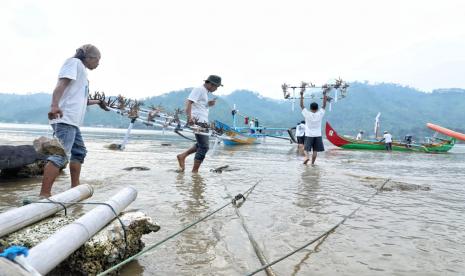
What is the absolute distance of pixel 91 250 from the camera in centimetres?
219

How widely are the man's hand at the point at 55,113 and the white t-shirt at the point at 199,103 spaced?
3.17 metres

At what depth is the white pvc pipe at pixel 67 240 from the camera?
1.65m

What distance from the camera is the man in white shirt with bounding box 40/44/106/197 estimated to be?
3.95 meters

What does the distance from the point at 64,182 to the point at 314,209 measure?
376cm

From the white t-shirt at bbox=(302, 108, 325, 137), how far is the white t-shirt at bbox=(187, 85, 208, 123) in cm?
407

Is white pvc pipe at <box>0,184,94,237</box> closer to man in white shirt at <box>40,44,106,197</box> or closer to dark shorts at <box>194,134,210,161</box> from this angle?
man in white shirt at <box>40,44,106,197</box>

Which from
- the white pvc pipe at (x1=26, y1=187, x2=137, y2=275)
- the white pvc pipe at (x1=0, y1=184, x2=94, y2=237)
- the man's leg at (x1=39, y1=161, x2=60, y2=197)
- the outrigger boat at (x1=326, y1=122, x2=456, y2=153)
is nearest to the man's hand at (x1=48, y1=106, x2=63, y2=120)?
the man's leg at (x1=39, y1=161, x2=60, y2=197)

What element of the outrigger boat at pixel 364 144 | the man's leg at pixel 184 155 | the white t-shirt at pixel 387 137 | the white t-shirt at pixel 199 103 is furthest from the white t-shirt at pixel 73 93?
the white t-shirt at pixel 387 137

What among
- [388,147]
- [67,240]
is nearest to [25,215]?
[67,240]

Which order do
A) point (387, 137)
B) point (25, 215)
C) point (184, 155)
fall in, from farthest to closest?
1. point (387, 137)
2. point (184, 155)
3. point (25, 215)

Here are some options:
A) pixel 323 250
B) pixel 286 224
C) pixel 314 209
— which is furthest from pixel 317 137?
pixel 323 250

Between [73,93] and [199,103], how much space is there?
10.1 ft

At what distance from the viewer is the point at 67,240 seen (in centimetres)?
191

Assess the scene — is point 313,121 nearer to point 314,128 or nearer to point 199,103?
point 314,128
